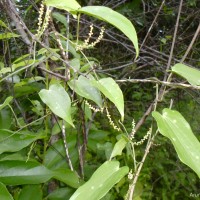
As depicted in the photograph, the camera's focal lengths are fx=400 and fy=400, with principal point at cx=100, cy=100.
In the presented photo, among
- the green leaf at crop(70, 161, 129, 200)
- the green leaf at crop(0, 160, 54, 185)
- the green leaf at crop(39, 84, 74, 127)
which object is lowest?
the green leaf at crop(0, 160, 54, 185)

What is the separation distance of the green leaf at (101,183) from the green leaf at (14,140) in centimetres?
29

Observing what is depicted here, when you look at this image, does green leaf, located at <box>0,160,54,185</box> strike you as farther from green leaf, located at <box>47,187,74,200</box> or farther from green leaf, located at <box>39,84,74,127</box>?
green leaf, located at <box>39,84,74,127</box>

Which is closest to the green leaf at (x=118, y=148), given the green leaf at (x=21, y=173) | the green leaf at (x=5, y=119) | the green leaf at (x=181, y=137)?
the green leaf at (x=181, y=137)

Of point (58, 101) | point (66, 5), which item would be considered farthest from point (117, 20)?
point (58, 101)

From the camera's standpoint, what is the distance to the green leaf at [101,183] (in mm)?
540

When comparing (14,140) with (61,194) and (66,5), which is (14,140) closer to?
(61,194)

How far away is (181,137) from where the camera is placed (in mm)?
577

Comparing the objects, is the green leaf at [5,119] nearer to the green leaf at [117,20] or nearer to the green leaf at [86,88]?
the green leaf at [86,88]

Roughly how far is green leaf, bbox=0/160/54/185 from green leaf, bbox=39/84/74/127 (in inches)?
8.6

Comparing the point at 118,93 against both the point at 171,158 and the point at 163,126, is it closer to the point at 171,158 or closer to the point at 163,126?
the point at 163,126

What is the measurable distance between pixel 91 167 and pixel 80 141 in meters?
0.11

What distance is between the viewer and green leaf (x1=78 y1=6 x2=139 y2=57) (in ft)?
1.79

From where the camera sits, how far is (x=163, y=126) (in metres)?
0.59

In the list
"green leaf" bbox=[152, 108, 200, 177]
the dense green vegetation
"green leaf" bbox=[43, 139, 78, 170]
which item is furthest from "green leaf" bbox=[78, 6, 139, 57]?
"green leaf" bbox=[43, 139, 78, 170]
